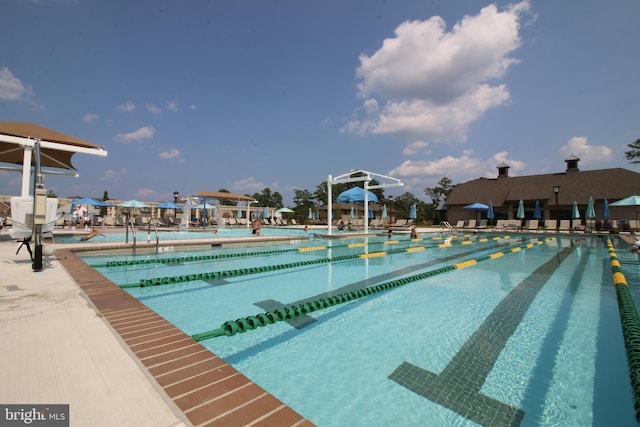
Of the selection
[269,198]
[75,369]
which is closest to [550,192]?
[75,369]

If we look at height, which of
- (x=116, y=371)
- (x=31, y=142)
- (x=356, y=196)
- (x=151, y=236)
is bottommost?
(x=116, y=371)

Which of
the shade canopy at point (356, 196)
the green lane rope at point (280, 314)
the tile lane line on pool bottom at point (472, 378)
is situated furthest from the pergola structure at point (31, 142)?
the shade canopy at point (356, 196)

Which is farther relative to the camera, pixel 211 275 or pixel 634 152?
pixel 634 152

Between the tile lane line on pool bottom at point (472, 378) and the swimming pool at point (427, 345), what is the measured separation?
0.01 meters

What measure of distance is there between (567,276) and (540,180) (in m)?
27.6

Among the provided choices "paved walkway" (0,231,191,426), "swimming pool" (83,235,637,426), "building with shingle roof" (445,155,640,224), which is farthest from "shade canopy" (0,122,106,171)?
"building with shingle roof" (445,155,640,224)

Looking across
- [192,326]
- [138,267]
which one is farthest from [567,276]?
[138,267]

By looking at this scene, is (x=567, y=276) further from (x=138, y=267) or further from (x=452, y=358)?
(x=138, y=267)

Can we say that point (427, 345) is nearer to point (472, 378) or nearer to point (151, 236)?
point (472, 378)

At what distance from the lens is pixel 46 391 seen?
1696 millimetres

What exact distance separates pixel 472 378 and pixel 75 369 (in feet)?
10.5

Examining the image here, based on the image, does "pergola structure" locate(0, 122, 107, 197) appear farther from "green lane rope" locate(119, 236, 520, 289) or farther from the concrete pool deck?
the concrete pool deck

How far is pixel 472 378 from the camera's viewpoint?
2754 mm

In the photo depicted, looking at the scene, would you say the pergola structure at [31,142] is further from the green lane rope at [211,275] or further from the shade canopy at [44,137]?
the green lane rope at [211,275]
